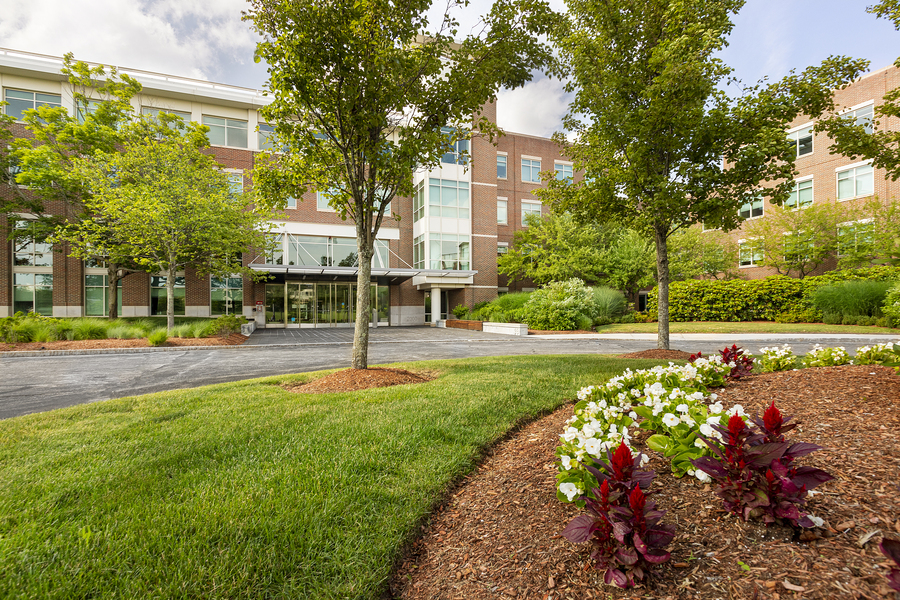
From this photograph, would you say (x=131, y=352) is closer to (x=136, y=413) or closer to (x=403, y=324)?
(x=136, y=413)

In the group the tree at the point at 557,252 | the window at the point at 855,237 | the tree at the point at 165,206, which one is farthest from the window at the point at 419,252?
the window at the point at 855,237

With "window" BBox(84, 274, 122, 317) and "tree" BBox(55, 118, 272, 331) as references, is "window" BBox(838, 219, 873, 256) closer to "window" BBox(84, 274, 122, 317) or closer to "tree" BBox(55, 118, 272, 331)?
"tree" BBox(55, 118, 272, 331)

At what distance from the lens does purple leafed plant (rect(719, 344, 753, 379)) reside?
4.62 meters

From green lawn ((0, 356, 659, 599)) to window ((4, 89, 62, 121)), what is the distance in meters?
28.6

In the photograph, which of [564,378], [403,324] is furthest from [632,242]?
[564,378]

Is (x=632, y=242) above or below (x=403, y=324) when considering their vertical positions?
above

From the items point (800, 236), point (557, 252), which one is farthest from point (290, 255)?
point (800, 236)

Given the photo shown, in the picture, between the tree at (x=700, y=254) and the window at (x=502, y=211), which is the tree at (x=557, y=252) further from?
the tree at (x=700, y=254)

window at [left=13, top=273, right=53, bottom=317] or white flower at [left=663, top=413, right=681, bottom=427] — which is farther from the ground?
window at [left=13, top=273, right=53, bottom=317]

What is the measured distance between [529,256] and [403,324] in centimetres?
999

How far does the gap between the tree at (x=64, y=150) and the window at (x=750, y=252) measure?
34137 millimetres

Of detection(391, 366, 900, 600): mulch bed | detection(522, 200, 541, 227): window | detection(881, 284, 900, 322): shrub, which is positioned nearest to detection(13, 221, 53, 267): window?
detection(391, 366, 900, 600): mulch bed

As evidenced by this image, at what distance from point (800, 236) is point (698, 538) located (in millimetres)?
27296

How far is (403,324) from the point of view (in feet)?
91.7
